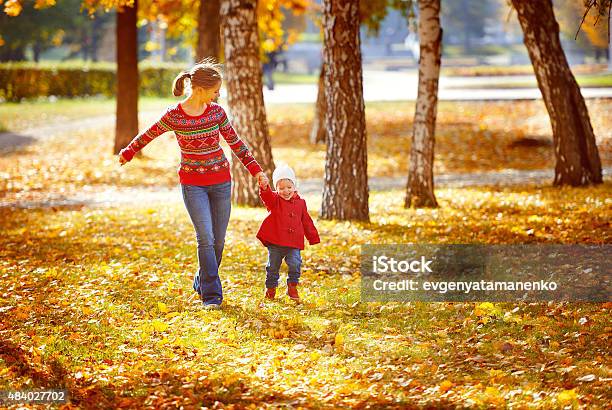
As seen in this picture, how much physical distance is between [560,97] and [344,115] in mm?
4493

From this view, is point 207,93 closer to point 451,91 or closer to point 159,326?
point 159,326

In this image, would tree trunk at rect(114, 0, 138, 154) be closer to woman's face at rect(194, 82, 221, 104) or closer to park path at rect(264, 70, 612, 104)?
park path at rect(264, 70, 612, 104)

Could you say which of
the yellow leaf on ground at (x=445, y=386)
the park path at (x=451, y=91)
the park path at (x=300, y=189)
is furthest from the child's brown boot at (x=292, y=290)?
the park path at (x=451, y=91)

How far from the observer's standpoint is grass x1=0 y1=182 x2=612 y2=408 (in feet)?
20.9

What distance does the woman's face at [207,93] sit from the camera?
7.60 m

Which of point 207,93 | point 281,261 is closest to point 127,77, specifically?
point 281,261

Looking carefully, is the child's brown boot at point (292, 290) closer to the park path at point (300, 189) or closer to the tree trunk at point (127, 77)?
the park path at point (300, 189)

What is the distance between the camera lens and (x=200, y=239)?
7.99m

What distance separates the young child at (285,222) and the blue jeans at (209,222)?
305 mm

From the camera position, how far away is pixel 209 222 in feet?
26.1

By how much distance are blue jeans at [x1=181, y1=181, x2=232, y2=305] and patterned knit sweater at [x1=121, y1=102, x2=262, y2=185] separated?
8 cm

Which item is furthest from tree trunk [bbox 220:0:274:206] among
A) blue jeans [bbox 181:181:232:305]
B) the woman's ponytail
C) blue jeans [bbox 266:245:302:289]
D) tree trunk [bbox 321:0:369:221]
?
the woman's ponytail

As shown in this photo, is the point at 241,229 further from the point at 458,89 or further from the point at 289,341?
the point at 458,89

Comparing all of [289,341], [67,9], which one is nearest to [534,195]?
[289,341]
